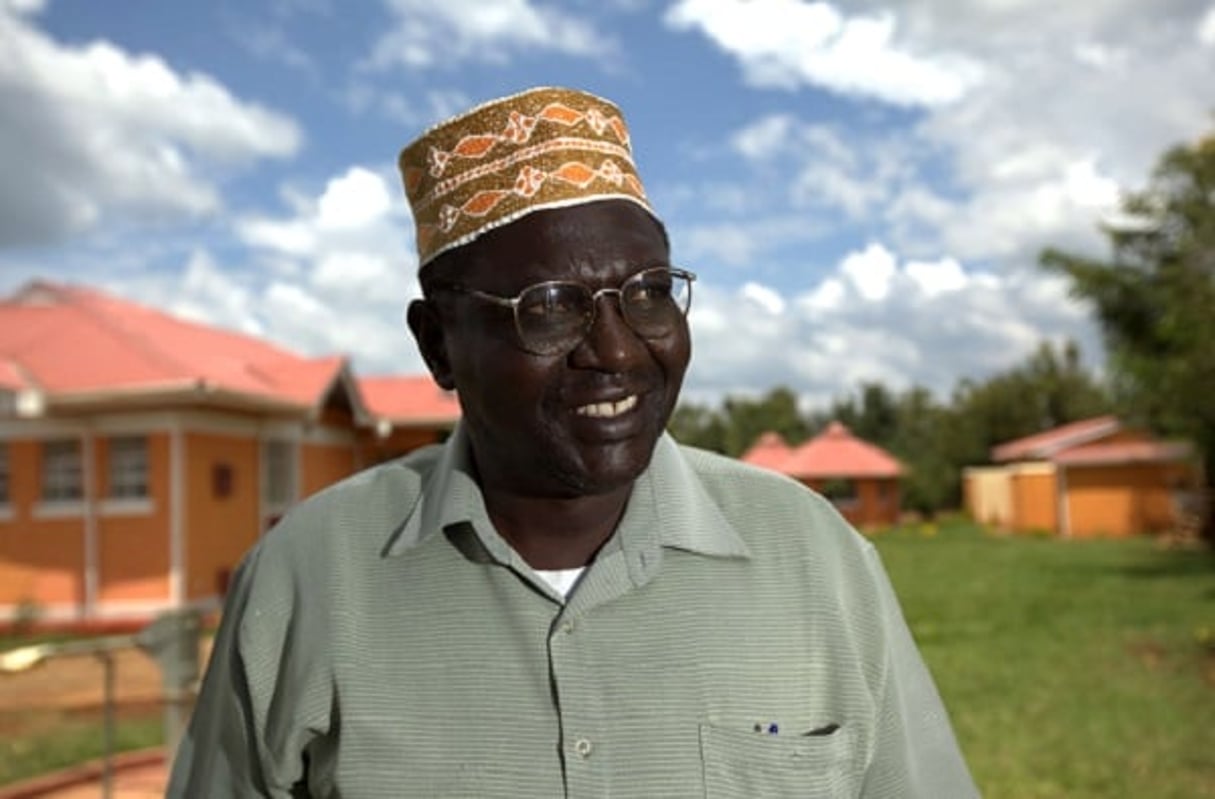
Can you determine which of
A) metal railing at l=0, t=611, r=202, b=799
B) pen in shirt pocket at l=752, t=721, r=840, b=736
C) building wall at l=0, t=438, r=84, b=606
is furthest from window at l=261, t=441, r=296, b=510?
pen in shirt pocket at l=752, t=721, r=840, b=736

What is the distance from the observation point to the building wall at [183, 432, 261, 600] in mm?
13398

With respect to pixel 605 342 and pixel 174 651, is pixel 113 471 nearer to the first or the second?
pixel 174 651

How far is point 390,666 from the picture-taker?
4.91 feet

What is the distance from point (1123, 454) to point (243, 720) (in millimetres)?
32232

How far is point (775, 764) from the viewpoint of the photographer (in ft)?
4.85

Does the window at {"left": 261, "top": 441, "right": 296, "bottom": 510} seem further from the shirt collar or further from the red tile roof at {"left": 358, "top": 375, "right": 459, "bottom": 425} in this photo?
the shirt collar

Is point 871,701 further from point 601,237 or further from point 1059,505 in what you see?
point 1059,505

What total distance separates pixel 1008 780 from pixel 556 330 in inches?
227

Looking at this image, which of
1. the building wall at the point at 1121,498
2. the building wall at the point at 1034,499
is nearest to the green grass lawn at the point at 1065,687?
the building wall at the point at 1121,498

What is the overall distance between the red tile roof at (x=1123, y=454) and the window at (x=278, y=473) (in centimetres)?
2231

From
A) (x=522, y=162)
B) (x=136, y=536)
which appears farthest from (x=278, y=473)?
(x=522, y=162)

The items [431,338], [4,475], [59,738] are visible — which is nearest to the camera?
[431,338]

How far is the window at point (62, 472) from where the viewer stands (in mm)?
13320

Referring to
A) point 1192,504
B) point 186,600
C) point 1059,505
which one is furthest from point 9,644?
point 1059,505
